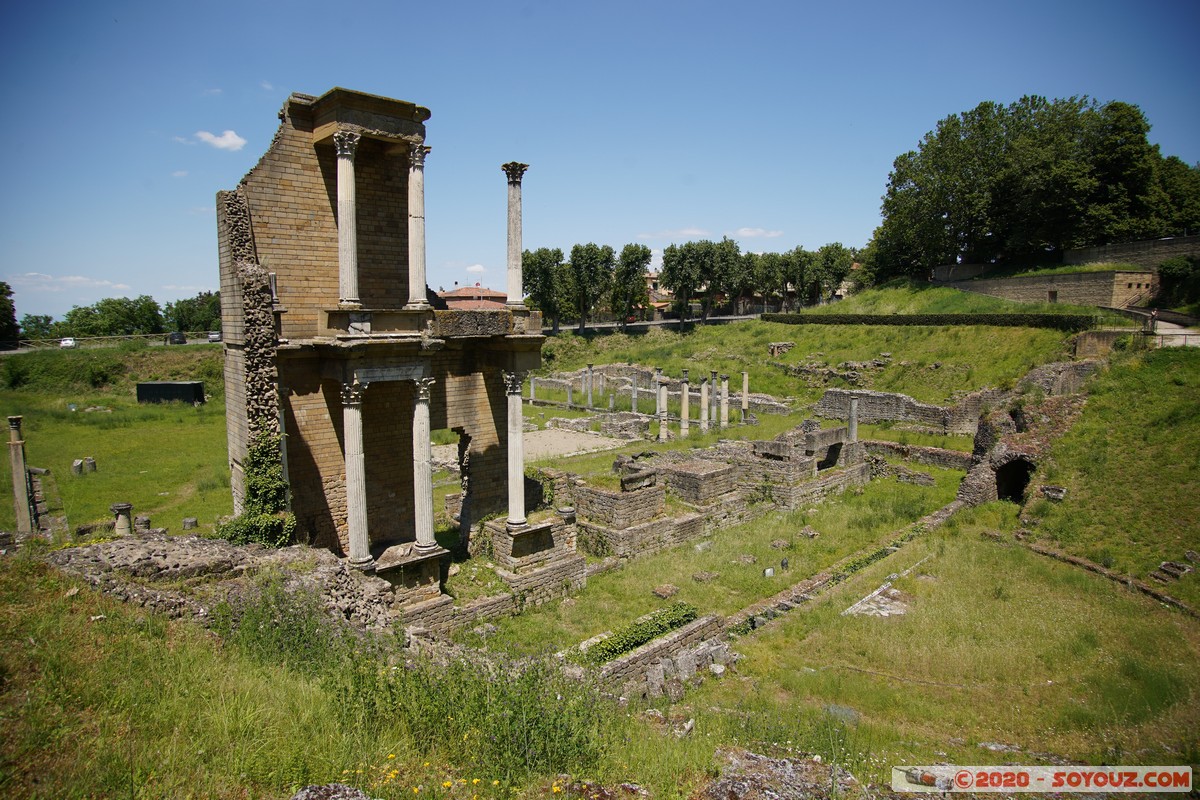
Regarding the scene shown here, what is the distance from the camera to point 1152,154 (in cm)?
3738

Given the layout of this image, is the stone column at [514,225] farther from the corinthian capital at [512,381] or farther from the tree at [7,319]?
the tree at [7,319]

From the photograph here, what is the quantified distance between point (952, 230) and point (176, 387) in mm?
52934

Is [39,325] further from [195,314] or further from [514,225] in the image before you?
[514,225]

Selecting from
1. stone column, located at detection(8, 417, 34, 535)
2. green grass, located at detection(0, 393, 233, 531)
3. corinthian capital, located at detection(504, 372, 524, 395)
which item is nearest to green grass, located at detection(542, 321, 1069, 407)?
green grass, located at detection(0, 393, 233, 531)

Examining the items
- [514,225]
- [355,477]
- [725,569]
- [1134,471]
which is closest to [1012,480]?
[1134,471]

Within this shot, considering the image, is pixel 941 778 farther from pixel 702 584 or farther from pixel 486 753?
pixel 702 584

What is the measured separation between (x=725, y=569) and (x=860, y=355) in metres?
29.3

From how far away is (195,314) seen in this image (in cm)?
7806

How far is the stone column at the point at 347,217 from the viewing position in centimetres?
1109

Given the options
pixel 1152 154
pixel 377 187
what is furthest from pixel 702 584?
pixel 1152 154

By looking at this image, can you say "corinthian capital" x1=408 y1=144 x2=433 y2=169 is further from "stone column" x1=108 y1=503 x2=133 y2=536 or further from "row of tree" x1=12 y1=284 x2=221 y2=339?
"row of tree" x1=12 y1=284 x2=221 y2=339

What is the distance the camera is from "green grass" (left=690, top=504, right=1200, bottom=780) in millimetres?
7887

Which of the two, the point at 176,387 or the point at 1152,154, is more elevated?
the point at 1152,154

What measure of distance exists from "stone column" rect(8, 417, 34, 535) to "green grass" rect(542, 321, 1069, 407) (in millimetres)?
28349
